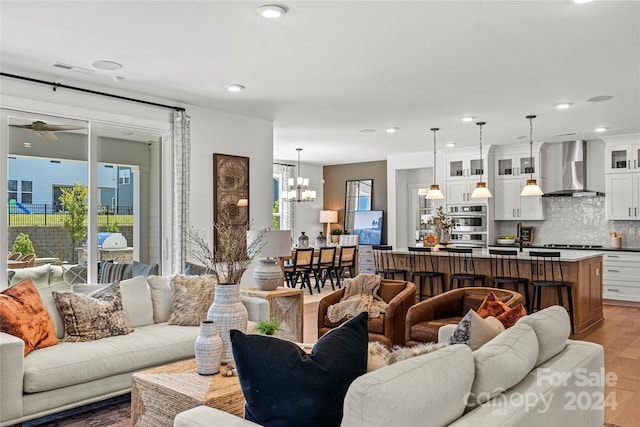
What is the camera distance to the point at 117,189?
550 centimetres

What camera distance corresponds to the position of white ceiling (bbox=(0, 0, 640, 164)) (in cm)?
338

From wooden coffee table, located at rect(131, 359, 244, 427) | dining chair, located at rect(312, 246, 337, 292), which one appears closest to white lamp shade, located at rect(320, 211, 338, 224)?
dining chair, located at rect(312, 246, 337, 292)

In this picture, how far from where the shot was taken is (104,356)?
3506 mm

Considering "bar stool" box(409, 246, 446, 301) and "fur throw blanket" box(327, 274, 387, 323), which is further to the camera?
"bar stool" box(409, 246, 446, 301)

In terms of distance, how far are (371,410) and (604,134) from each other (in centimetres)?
832

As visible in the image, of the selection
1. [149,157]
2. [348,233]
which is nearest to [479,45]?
[149,157]

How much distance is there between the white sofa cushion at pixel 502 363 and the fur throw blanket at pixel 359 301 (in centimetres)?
268

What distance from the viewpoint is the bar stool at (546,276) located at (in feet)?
19.9

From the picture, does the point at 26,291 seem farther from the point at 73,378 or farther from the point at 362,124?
the point at 362,124

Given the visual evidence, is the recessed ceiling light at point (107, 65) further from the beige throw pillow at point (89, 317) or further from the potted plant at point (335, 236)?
the potted plant at point (335, 236)

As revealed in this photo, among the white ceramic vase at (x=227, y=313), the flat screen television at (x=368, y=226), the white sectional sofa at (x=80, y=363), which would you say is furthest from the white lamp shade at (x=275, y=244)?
the flat screen television at (x=368, y=226)

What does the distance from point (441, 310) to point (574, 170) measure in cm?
553

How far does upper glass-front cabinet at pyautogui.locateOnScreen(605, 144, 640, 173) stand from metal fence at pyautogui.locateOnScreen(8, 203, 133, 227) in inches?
295

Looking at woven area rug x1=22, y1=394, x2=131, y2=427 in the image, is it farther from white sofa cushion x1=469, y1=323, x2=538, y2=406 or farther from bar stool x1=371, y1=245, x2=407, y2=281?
bar stool x1=371, y1=245, x2=407, y2=281
